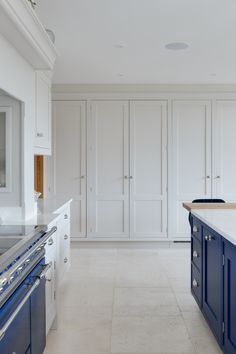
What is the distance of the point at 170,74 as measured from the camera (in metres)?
4.76

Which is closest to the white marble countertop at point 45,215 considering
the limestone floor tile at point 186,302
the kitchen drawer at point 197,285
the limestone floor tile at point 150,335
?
the limestone floor tile at point 150,335

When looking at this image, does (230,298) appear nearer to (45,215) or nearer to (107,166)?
(45,215)

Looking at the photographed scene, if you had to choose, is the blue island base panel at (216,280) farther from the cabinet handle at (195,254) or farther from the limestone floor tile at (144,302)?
the limestone floor tile at (144,302)

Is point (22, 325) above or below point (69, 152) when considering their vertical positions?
below

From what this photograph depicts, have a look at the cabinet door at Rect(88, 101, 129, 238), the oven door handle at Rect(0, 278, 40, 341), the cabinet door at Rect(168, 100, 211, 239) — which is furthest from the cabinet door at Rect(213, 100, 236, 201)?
the oven door handle at Rect(0, 278, 40, 341)

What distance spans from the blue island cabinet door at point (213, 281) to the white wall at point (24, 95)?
4.30 ft

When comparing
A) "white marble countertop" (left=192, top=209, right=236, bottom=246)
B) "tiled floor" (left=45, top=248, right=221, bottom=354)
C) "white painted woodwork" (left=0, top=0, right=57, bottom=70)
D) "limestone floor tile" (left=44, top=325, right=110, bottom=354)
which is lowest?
"limestone floor tile" (left=44, top=325, right=110, bottom=354)

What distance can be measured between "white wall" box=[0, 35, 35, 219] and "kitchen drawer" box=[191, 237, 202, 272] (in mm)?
1325

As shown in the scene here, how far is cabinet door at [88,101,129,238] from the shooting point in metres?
5.33

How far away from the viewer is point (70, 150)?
536 cm

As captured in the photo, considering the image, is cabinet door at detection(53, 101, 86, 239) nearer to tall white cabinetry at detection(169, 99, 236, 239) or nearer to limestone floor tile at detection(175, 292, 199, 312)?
tall white cabinetry at detection(169, 99, 236, 239)

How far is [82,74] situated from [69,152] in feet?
3.91

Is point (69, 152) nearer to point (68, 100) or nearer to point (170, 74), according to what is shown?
point (68, 100)

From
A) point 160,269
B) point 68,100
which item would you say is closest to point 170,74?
point 68,100
